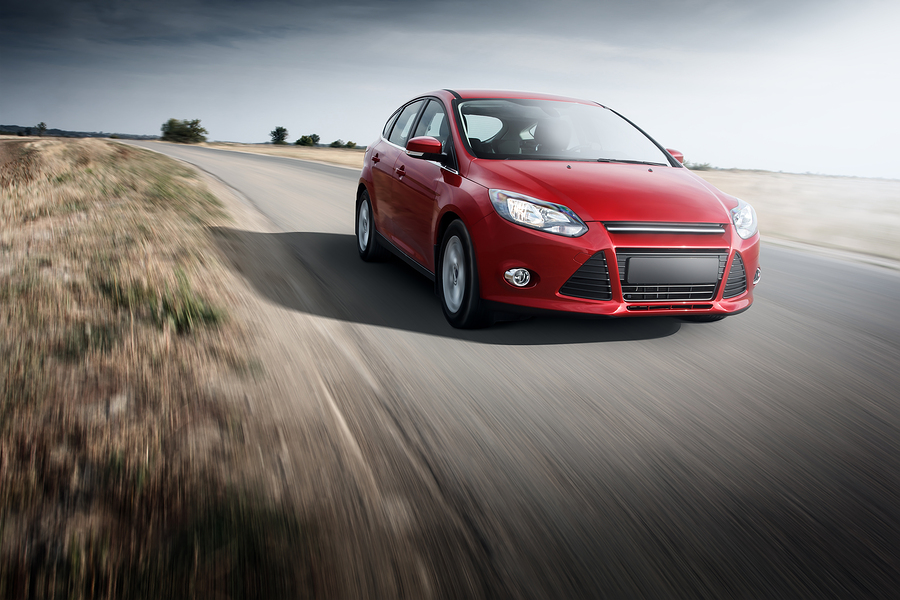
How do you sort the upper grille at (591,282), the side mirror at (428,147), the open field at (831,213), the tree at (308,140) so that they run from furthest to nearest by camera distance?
the tree at (308,140) < the open field at (831,213) < the side mirror at (428,147) < the upper grille at (591,282)

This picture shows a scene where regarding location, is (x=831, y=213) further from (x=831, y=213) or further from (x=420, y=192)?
(x=420, y=192)

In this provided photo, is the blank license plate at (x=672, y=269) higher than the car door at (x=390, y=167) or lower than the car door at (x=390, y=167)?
lower

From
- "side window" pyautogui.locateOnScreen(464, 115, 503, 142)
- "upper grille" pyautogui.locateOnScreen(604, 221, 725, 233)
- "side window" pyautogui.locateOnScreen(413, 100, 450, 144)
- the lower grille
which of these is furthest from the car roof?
the lower grille

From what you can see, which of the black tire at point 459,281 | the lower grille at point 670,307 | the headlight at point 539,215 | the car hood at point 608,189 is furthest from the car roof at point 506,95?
the lower grille at point 670,307

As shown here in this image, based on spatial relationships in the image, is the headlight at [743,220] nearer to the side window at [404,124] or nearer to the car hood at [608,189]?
the car hood at [608,189]

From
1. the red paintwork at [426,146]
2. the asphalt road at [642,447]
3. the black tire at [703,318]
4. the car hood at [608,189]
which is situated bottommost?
the asphalt road at [642,447]

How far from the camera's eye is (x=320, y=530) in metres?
2.20

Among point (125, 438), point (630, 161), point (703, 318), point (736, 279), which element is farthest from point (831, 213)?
point (125, 438)

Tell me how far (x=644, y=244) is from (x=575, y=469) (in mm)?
1814

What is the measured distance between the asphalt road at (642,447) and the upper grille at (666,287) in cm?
36

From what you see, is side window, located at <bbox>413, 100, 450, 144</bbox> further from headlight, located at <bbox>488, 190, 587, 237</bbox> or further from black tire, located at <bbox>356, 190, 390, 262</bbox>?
headlight, located at <bbox>488, 190, 587, 237</bbox>

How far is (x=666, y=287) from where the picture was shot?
4.13 meters

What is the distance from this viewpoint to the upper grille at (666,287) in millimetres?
4055

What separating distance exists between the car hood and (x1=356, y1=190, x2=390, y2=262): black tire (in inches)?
89.3
